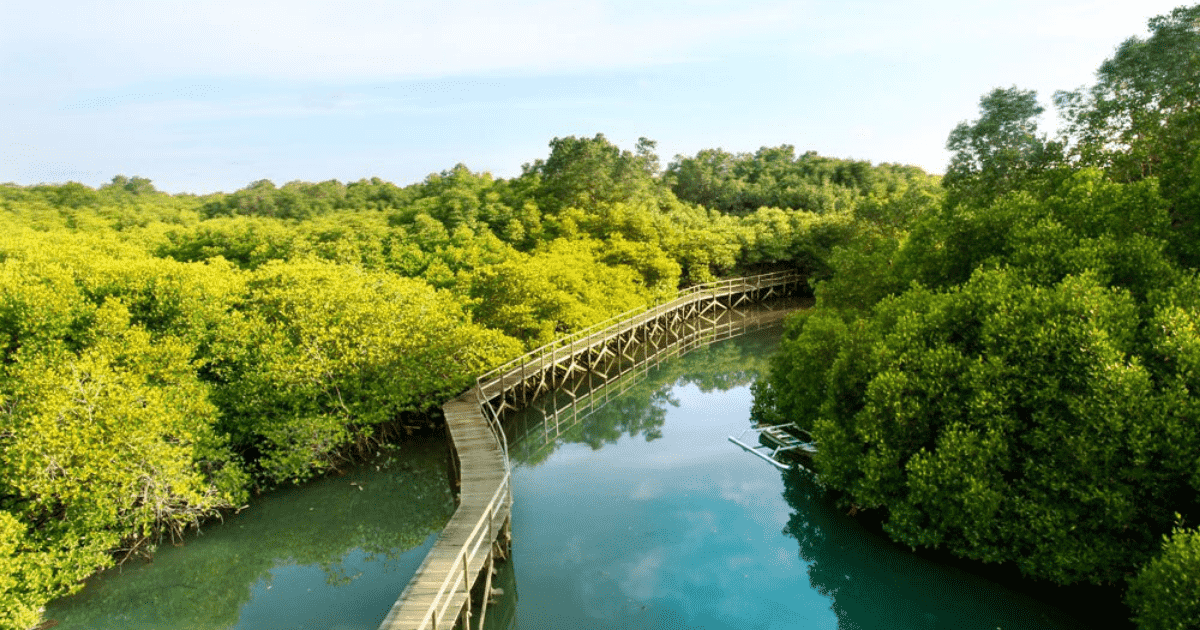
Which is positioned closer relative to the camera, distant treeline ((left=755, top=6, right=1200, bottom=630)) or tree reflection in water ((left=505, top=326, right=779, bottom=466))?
distant treeline ((left=755, top=6, right=1200, bottom=630))

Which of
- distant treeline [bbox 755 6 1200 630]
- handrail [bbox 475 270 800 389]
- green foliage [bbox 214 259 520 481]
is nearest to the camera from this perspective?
distant treeline [bbox 755 6 1200 630]

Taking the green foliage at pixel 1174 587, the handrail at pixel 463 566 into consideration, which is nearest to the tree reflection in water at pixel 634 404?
the handrail at pixel 463 566

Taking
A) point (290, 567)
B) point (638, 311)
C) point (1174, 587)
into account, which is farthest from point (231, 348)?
point (638, 311)

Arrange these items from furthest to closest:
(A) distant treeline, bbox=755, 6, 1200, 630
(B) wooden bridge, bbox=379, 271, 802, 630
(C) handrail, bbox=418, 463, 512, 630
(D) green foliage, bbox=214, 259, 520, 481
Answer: (D) green foliage, bbox=214, 259, 520, 481 → (B) wooden bridge, bbox=379, 271, 802, 630 → (A) distant treeline, bbox=755, 6, 1200, 630 → (C) handrail, bbox=418, 463, 512, 630

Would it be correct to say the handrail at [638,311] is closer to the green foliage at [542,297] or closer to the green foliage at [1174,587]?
the green foliage at [542,297]

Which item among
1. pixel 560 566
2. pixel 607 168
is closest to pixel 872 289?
pixel 560 566

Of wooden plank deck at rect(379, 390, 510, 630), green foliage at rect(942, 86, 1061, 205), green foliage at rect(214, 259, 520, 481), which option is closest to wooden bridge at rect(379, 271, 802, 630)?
wooden plank deck at rect(379, 390, 510, 630)

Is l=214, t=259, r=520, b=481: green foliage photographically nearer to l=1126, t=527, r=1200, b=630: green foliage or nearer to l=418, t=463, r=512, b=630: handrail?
l=418, t=463, r=512, b=630: handrail

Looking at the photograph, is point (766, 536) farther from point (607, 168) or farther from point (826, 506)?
point (607, 168)
